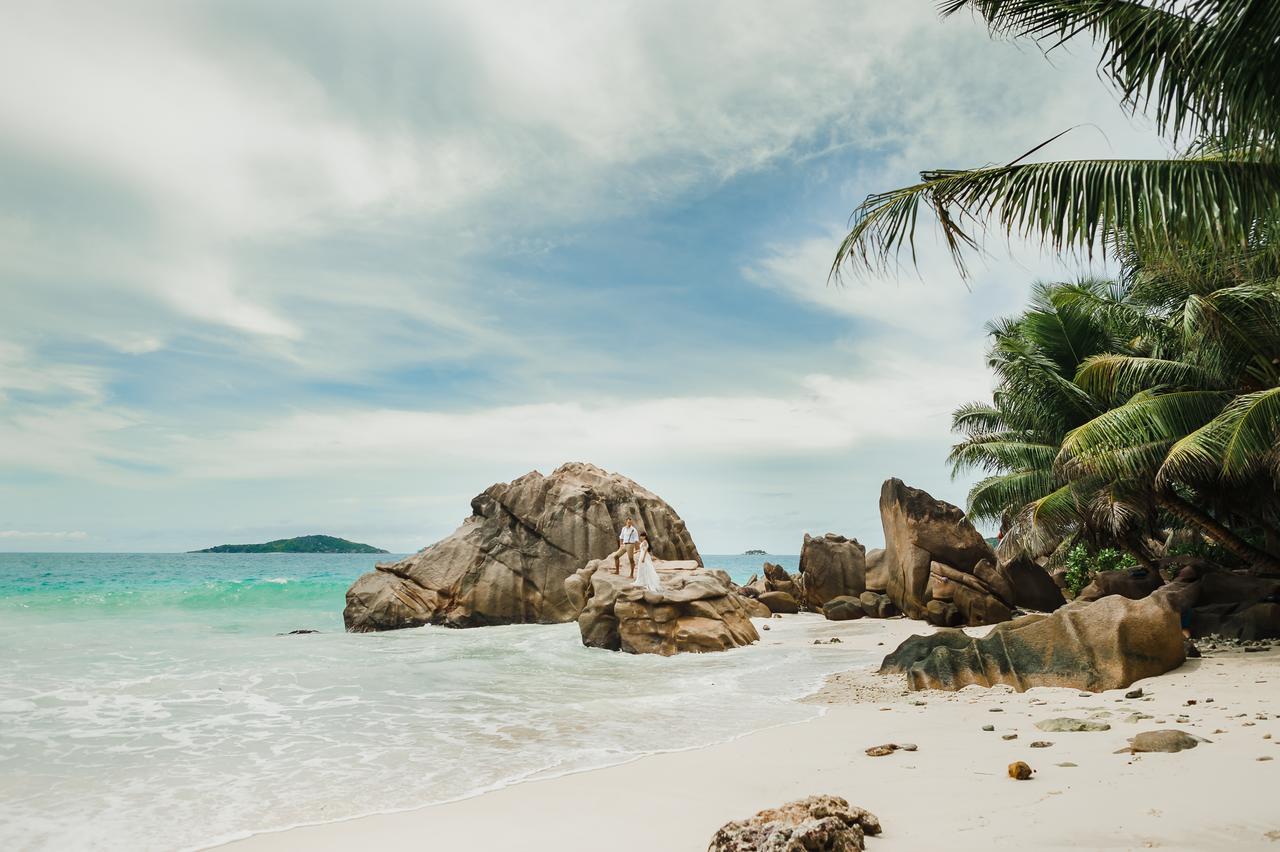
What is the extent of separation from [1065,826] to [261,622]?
32.4 meters

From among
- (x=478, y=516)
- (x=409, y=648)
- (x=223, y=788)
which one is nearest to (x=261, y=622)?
(x=478, y=516)

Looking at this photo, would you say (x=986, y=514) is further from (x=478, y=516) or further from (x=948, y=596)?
(x=478, y=516)

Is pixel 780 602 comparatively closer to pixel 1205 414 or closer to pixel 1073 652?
pixel 1205 414

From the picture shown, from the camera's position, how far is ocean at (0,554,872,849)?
21.7 feet

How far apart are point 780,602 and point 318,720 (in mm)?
20856

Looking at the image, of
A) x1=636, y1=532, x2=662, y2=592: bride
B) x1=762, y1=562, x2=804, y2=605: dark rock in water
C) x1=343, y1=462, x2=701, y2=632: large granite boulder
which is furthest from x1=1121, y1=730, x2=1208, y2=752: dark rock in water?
x1=762, y1=562, x2=804, y2=605: dark rock in water

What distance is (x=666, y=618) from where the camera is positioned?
59.3ft

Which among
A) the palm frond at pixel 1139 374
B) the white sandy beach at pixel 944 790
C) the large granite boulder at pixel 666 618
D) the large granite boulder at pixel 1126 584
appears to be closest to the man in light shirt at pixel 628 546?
the large granite boulder at pixel 666 618

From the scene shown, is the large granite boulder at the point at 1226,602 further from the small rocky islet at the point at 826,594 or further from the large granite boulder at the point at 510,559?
the large granite boulder at the point at 510,559

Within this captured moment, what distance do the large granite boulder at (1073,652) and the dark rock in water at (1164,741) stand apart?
11.0 ft

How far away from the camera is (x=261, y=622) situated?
30922 mm

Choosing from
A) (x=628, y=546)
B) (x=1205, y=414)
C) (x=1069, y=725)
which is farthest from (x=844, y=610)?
(x=1069, y=725)

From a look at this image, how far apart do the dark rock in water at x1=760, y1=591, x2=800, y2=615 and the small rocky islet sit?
5 centimetres

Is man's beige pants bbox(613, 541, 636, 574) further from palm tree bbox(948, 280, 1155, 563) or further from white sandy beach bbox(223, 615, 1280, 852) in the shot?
white sandy beach bbox(223, 615, 1280, 852)
